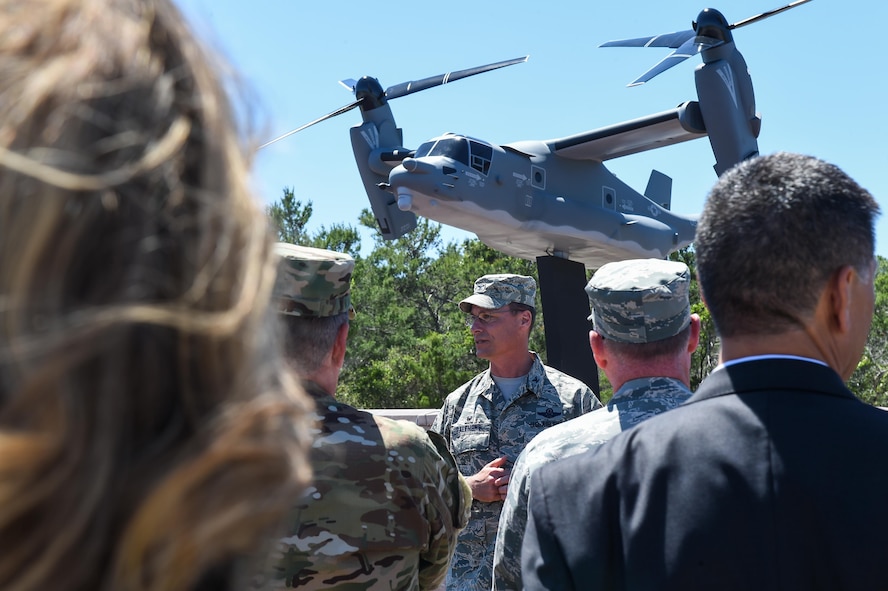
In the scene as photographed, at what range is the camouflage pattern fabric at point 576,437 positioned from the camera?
275cm

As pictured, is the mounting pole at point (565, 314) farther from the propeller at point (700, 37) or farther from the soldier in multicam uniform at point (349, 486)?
the soldier in multicam uniform at point (349, 486)

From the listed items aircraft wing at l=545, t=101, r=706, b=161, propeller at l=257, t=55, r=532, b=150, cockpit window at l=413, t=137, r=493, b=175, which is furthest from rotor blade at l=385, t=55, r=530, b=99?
cockpit window at l=413, t=137, r=493, b=175

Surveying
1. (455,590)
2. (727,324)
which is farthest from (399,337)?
(727,324)

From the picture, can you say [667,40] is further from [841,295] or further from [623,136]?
[841,295]

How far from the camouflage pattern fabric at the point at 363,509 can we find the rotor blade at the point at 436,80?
668 inches

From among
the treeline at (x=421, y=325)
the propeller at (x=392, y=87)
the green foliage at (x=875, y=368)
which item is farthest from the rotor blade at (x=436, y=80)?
the green foliage at (x=875, y=368)

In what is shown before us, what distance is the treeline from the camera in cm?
3378

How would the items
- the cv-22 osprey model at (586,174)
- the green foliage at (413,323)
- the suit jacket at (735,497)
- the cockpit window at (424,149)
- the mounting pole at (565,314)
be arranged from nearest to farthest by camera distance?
the suit jacket at (735,497)
the cv-22 osprey model at (586,174)
the cockpit window at (424,149)
the mounting pole at (565,314)
the green foliage at (413,323)

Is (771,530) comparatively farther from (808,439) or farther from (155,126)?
(155,126)

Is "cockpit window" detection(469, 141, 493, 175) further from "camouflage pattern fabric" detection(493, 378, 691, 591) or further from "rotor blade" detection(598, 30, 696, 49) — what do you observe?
"camouflage pattern fabric" detection(493, 378, 691, 591)

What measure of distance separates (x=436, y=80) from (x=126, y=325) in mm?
19348

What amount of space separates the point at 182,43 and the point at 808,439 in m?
1.40

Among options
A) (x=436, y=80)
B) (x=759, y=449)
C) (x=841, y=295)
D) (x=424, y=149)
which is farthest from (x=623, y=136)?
(x=759, y=449)

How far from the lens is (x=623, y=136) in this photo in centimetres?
1538
